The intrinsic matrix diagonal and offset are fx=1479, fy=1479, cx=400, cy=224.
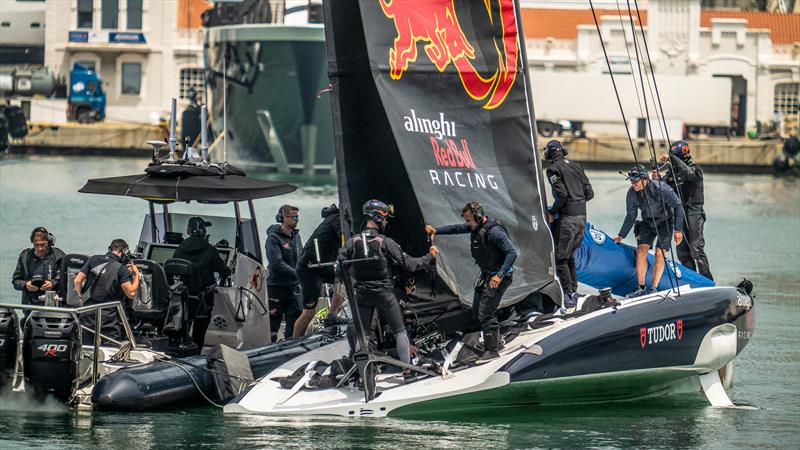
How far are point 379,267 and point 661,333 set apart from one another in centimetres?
316

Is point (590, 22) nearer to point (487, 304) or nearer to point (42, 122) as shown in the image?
point (42, 122)

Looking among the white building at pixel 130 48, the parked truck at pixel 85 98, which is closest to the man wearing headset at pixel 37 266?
the parked truck at pixel 85 98

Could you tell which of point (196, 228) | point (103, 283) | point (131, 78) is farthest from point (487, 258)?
point (131, 78)

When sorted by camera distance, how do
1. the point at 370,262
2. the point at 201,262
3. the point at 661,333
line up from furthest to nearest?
the point at 201,262
the point at 661,333
the point at 370,262

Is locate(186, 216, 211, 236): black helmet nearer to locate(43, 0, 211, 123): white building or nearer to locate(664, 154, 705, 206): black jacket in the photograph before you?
locate(664, 154, 705, 206): black jacket

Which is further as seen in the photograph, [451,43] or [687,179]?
[687,179]

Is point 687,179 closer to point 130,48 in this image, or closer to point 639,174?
point 639,174

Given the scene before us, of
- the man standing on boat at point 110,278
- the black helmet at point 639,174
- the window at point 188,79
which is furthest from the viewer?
the window at point 188,79

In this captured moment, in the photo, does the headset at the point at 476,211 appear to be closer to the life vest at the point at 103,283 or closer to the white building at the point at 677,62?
the life vest at the point at 103,283

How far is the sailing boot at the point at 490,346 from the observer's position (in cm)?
1353

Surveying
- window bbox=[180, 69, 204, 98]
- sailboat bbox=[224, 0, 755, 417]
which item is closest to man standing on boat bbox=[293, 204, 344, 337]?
sailboat bbox=[224, 0, 755, 417]

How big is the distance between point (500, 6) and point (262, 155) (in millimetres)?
38540

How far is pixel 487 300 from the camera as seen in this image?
44.0 ft

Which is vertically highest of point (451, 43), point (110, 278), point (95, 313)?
point (451, 43)
